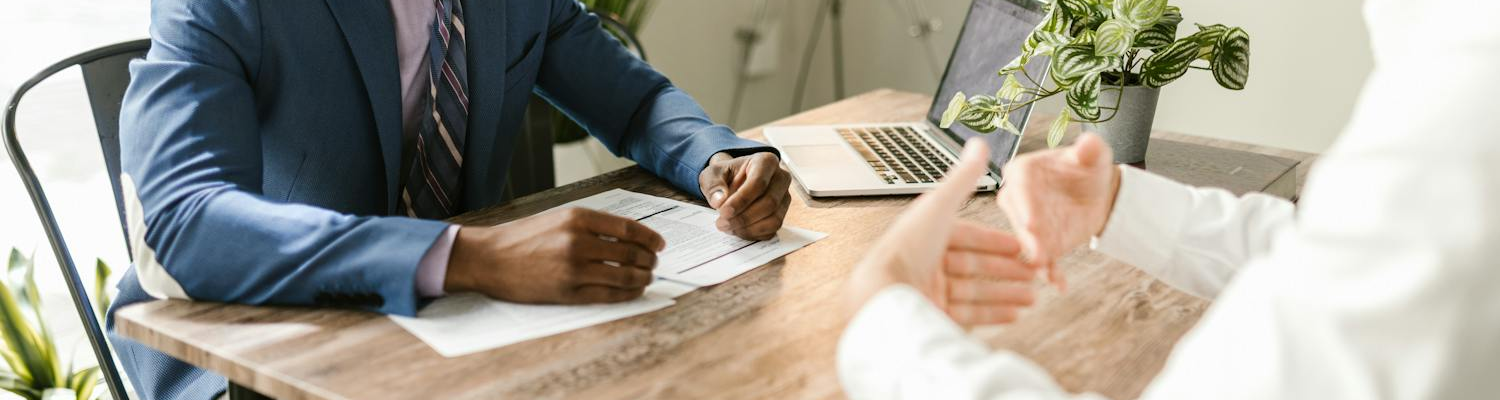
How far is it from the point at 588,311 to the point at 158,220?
426 millimetres

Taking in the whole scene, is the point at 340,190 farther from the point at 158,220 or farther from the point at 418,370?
the point at 418,370

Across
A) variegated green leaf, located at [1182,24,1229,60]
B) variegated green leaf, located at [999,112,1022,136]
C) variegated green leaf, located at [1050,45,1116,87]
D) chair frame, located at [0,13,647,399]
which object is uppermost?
variegated green leaf, located at [1182,24,1229,60]

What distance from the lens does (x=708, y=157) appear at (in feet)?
4.48

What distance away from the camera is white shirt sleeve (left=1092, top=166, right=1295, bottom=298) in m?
0.92

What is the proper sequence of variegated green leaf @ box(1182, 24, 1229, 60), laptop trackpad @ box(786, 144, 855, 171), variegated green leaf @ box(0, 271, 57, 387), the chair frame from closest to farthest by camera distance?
1. the chair frame
2. variegated green leaf @ box(1182, 24, 1229, 60)
3. laptop trackpad @ box(786, 144, 855, 171)
4. variegated green leaf @ box(0, 271, 57, 387)

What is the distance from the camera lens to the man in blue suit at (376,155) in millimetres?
974

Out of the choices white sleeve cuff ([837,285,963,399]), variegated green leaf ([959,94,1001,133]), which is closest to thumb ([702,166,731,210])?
variegated green leaf ([959,94,1001,133])

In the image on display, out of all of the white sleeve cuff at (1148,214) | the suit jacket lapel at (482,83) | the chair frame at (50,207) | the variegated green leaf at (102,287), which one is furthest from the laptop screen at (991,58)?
the variegated green leaf at (102,287)

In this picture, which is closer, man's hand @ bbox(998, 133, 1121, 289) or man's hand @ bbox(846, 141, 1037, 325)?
man's hand @ bbox(846, 141, 1037, 325)

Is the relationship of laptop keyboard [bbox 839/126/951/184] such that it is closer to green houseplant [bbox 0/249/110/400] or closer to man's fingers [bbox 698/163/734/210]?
man's fingers [bbox 698/163/734/210]

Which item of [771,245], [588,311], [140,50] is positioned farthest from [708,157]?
[140,50]

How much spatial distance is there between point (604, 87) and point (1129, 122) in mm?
735

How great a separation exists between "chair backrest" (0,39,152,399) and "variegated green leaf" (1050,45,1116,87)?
44.0 inches

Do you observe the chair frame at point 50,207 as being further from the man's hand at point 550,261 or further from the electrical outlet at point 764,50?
the electrical outlet at point 764,50
